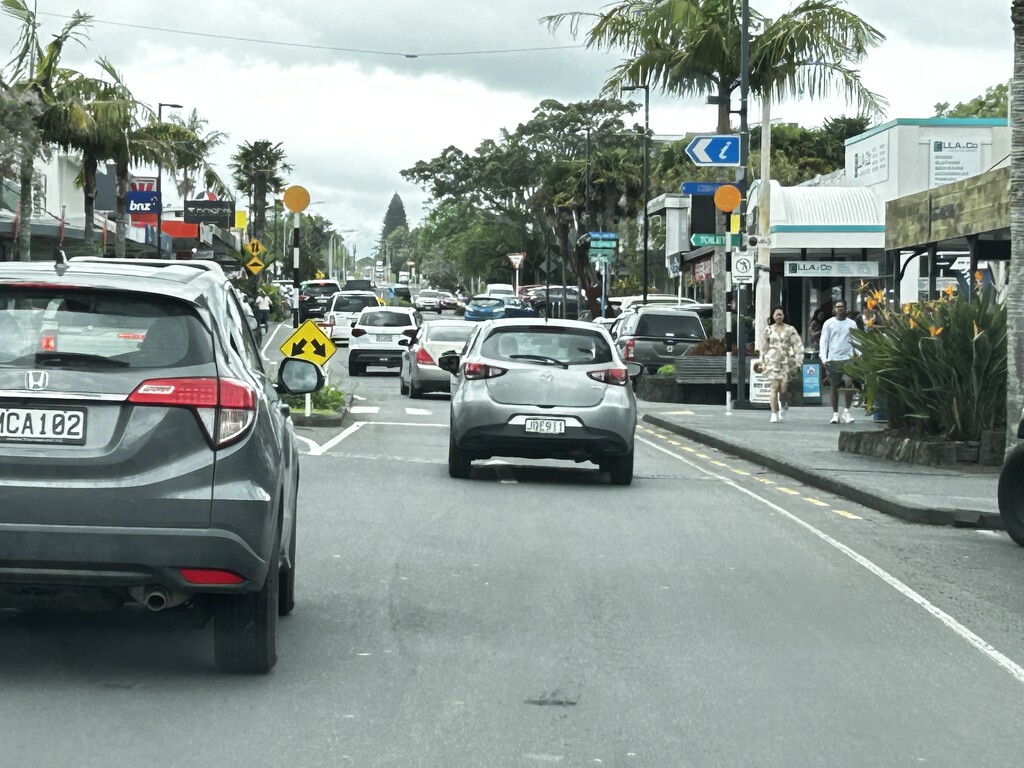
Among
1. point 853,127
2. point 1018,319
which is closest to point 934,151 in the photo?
point 1018,319

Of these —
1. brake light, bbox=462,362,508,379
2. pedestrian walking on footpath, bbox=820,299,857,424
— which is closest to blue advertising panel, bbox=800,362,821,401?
pedestrian walking on footpath, bbox=820,299,857,424

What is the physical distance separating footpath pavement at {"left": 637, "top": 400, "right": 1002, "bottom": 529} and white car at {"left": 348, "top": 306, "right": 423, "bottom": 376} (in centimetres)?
1241

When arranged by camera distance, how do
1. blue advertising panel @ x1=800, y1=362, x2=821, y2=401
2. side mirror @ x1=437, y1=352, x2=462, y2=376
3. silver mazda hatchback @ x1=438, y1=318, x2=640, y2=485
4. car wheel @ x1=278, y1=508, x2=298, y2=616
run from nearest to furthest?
car wheel @ x1=278, y1=508, x2=298, y2=616 → silver mazda hatchback @ x1=438, y1=318, x2=640, y2=485 → side mirror @ x1=437, y1=352, x2=462, y2=376 → blue advertising panel @ x1=800, y1=362, x2=821, y2=401

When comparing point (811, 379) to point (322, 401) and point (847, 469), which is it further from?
point (847, 469)

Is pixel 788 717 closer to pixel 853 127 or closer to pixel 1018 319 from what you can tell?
pixel 1018 319

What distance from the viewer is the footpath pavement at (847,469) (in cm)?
1370

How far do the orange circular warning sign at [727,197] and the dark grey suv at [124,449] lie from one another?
2371 cm

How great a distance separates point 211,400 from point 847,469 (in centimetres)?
1190

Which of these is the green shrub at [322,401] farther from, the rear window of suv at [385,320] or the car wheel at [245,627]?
the car wheel at [245,627]

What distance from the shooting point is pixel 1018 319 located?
15.6 metres

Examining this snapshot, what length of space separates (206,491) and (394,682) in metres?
1.15

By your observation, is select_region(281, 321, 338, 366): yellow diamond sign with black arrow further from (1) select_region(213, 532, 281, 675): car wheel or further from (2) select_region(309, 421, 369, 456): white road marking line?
(1) select_region(213, 532, 281, 675): car wheel

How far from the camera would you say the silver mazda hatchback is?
49.9 ft

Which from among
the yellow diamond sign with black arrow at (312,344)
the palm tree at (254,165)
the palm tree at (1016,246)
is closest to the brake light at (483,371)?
the palm tree at (1016,246)
